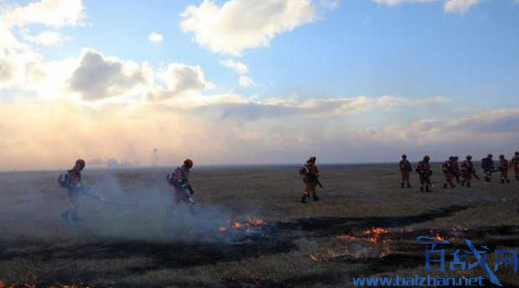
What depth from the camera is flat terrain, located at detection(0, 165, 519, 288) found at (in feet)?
35.0

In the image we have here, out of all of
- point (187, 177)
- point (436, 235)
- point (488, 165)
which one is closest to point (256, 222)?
point (187, 177)

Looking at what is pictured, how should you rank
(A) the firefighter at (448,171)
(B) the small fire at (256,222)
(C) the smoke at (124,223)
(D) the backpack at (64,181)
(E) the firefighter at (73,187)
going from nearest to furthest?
(C) the smoke at (124,223)
(B) the small fire at (256,222)
(D) the backpack at (64,181)
(E) the firefighter at (73,187)
(A) the firefighter at (448,171)

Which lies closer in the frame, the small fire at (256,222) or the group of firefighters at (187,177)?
the small fire at (256,222)

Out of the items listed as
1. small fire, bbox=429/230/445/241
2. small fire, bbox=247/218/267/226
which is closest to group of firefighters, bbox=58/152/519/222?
small fire, bbox=247/218/267/226

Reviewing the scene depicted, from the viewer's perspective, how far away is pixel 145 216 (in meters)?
20.8

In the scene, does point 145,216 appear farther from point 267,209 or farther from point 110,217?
point 267,209

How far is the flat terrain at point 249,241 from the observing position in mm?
10656

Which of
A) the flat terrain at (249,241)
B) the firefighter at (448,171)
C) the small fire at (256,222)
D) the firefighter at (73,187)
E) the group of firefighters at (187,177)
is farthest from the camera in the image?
the firefighter at (448,171)

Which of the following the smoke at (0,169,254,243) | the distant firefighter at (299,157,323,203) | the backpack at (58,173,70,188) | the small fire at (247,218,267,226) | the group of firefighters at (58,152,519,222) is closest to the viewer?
the smoke at (0,169,254,243)

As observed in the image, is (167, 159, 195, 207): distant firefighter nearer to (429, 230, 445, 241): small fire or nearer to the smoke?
the smoke

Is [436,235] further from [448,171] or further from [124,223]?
[448,171]

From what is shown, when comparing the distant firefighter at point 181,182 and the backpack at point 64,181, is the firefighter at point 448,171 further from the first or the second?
the backpack at point 64,181

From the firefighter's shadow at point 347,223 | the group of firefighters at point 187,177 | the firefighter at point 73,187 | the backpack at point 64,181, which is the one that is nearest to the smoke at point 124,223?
the firefighter at point 73,187

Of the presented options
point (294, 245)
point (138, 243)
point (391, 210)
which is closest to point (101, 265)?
point (138, 243)
